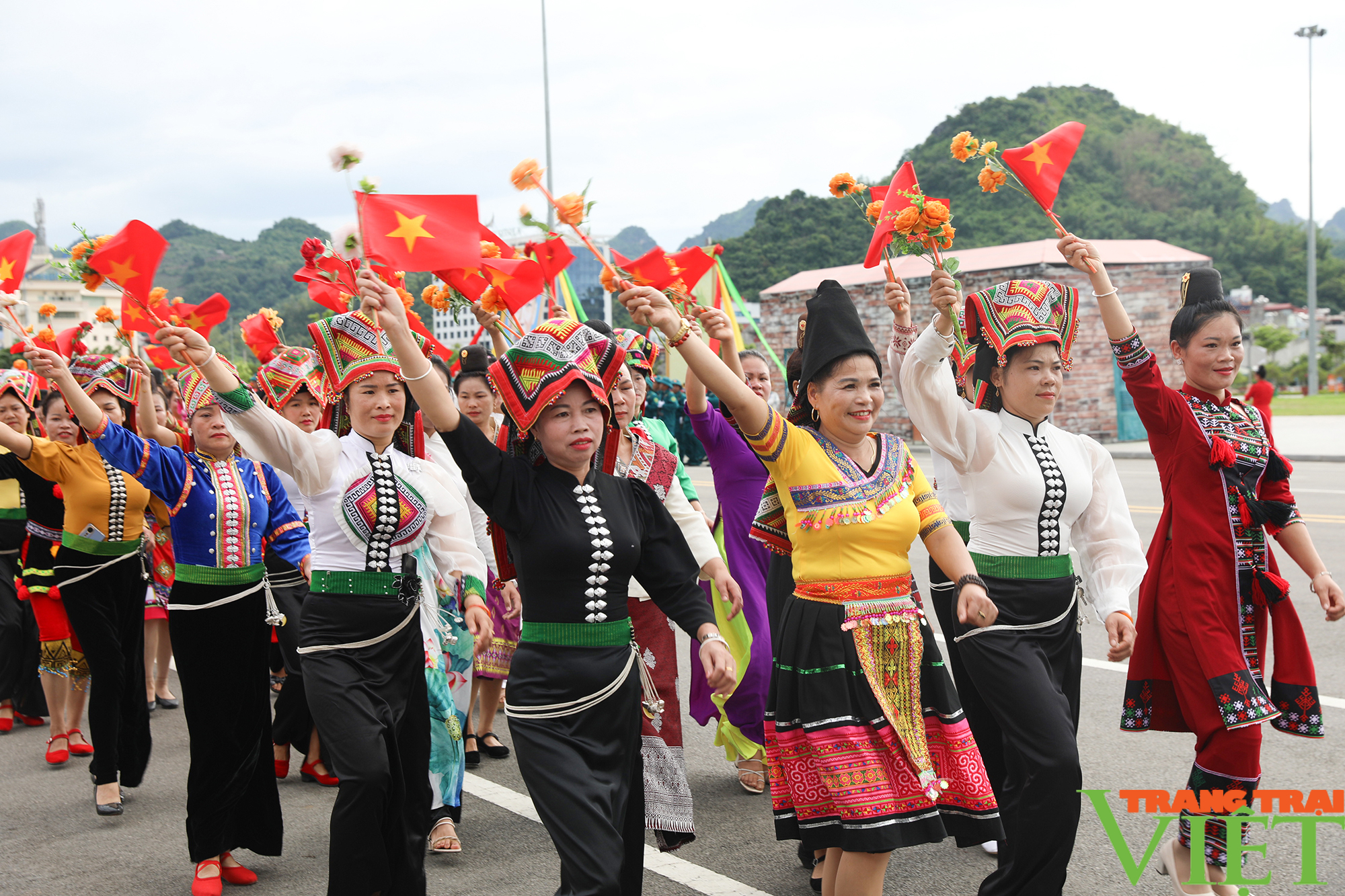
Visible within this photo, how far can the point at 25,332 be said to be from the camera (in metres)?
5.00

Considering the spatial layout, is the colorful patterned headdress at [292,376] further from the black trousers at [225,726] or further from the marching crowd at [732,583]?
the black trousers at [225,726]

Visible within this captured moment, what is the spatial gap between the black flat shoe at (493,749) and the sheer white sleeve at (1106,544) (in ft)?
10.9

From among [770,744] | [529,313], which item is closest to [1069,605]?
[770,744]

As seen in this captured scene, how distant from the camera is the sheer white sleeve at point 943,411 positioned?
3.96 m

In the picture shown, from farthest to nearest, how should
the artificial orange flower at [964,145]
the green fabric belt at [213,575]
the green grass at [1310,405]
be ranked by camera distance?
the green grass at [1310,405] → the green fabric belt at [213,575] → the artificial orange flower at [964,145]

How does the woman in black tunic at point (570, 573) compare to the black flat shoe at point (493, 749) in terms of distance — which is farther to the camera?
the black flat shoe at point (493, 749)

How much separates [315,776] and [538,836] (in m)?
1.61

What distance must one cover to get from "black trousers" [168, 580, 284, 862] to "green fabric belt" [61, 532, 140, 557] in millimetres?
1247

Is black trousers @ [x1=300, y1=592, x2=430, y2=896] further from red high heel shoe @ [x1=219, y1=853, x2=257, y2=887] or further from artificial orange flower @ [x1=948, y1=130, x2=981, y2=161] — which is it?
artificial orange flower @ [x1=948, y1=130, x2=981, y2=161]

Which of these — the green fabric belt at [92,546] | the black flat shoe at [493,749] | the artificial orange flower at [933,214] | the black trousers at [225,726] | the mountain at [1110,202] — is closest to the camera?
the artificial orange flower at [933,214]

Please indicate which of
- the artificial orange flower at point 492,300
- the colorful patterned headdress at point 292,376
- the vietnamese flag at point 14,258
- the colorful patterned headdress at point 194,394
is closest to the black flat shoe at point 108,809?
the colorful patterned headdress at point 194,394

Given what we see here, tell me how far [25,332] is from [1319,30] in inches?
1845

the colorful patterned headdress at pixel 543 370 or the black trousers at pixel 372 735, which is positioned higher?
the colorful patterned headdress at pixel 543 370

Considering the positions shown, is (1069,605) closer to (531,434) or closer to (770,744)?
(770,744)
